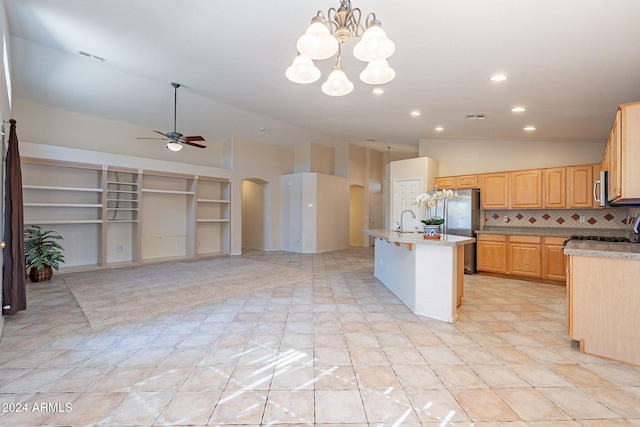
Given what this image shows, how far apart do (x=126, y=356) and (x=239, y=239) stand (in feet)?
20.3

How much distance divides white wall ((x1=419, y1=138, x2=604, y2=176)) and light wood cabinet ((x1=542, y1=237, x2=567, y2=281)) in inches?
63.8

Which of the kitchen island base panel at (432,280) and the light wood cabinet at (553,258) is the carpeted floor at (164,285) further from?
the light wood cabinet at (553,258)

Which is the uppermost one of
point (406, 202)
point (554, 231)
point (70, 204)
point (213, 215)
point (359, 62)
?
point (359, 62)

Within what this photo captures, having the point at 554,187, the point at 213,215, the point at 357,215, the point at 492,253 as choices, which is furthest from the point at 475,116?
the point at 213,215

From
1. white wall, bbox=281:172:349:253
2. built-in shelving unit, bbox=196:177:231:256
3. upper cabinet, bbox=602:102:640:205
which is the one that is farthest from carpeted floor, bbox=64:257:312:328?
upper cabinet, bbox=602:102:640:205

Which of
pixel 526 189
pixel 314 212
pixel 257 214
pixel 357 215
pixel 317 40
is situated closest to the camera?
pixel 317 40

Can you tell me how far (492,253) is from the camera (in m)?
5.68

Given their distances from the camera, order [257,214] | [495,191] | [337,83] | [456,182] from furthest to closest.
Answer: [257,214] → [456,182] → [495,191] → [337,83]

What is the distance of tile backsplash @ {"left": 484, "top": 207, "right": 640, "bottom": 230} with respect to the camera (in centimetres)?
497

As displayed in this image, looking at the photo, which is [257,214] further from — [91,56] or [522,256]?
[522,256]

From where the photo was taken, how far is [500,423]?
165cm

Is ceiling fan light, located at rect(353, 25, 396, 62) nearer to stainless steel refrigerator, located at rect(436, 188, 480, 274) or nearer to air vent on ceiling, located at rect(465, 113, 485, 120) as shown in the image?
air vent on ceiling, located at rect(465, 113, 485, 120)

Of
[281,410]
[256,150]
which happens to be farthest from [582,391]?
[256,150]

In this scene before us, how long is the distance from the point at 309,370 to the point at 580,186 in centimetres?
551
